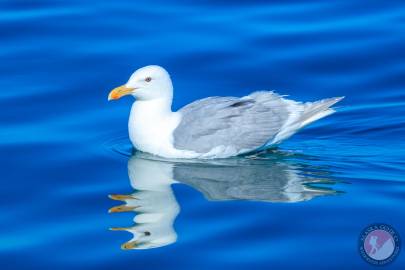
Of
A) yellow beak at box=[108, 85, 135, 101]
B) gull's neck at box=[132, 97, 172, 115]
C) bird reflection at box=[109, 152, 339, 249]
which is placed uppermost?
yellow beak at box=[108, 85, 135, 101]

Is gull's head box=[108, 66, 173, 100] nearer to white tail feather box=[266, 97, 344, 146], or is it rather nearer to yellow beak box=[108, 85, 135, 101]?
yellow beak box=[108, 85, 135, 101]

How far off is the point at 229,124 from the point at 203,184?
92 cm

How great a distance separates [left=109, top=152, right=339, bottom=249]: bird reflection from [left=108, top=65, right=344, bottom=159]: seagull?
160 millimetres

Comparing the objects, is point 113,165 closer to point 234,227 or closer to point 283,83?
point 234,227

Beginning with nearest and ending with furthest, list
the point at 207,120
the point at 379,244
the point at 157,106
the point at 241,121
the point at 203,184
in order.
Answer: the point at 379,244, the point at 203,184, the point at 207,120, the point at 241,121, the point at 157,106

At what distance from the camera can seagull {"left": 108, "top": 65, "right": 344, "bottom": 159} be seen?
1192 centimetres

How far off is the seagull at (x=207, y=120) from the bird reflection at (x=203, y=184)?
160mm

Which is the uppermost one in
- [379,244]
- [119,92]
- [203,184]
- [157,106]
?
[119,92]

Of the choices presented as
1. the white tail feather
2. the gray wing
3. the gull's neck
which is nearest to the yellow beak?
the gull's neck

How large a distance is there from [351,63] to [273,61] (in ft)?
3.43

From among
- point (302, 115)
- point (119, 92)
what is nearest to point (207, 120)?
point (119, 92)

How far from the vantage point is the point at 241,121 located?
474 inches

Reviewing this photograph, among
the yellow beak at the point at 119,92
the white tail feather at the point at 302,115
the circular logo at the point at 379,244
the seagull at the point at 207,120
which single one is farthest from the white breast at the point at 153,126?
the circular logo at the point at 379,244

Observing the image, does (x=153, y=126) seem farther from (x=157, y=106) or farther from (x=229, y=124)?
(x=229, y=124)
